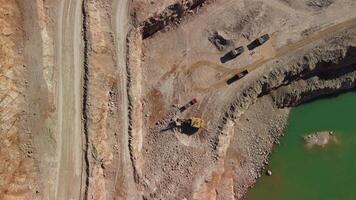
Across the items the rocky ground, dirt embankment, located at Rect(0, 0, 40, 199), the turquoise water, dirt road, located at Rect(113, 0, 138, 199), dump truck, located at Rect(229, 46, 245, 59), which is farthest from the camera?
the turquoise water

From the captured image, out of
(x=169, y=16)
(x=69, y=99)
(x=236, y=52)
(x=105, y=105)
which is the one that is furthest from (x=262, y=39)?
(x=69, y=99)

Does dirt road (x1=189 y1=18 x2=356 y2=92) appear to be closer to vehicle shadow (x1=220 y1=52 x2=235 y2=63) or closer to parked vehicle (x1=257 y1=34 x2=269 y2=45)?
vehicle shadow (x1=220 y1=52 x2=235 y2=63)

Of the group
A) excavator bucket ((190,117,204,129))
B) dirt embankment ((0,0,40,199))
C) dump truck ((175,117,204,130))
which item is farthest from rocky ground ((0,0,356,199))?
excavator bucket ((190,117,204,129))

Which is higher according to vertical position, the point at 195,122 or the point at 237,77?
the point at 237,77

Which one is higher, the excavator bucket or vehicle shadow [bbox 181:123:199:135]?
the excavator bucket

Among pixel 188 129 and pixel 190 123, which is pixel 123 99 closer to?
pixel 190 123

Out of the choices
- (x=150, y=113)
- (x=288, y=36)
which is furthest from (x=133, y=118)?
(x=288, y=36)
